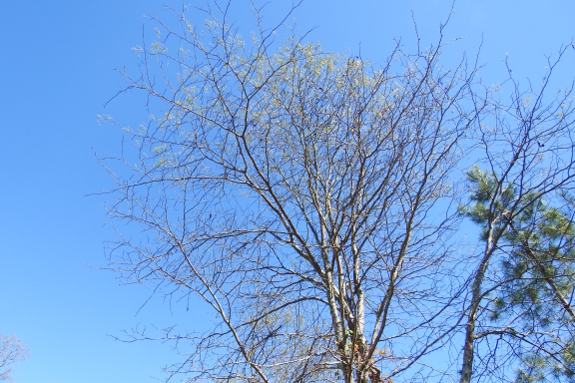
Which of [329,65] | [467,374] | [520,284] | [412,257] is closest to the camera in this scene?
[467,374]

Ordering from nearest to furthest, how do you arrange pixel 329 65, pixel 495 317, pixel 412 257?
pixel 495 317
pixel 412 257
pixel 329 65

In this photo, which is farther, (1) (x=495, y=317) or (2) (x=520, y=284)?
(1) (x=495, y=317)

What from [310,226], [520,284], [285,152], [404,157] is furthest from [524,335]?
[285,152]

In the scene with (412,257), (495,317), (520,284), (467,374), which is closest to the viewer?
(467,374)

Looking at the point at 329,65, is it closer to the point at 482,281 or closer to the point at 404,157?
the point at 404,157

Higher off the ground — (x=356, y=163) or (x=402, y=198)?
(x=356, y=163)

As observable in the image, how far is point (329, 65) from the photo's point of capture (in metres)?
3.68

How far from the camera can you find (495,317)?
3223 millimetres

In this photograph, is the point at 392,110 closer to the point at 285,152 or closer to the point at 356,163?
the point at 356,163

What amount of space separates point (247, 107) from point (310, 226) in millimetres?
1054

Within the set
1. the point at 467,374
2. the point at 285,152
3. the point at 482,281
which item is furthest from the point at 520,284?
the point at 285,152

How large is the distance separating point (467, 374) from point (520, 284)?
0.66 m

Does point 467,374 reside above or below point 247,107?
below

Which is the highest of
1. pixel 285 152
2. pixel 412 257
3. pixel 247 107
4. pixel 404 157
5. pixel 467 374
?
pixel 285 152
